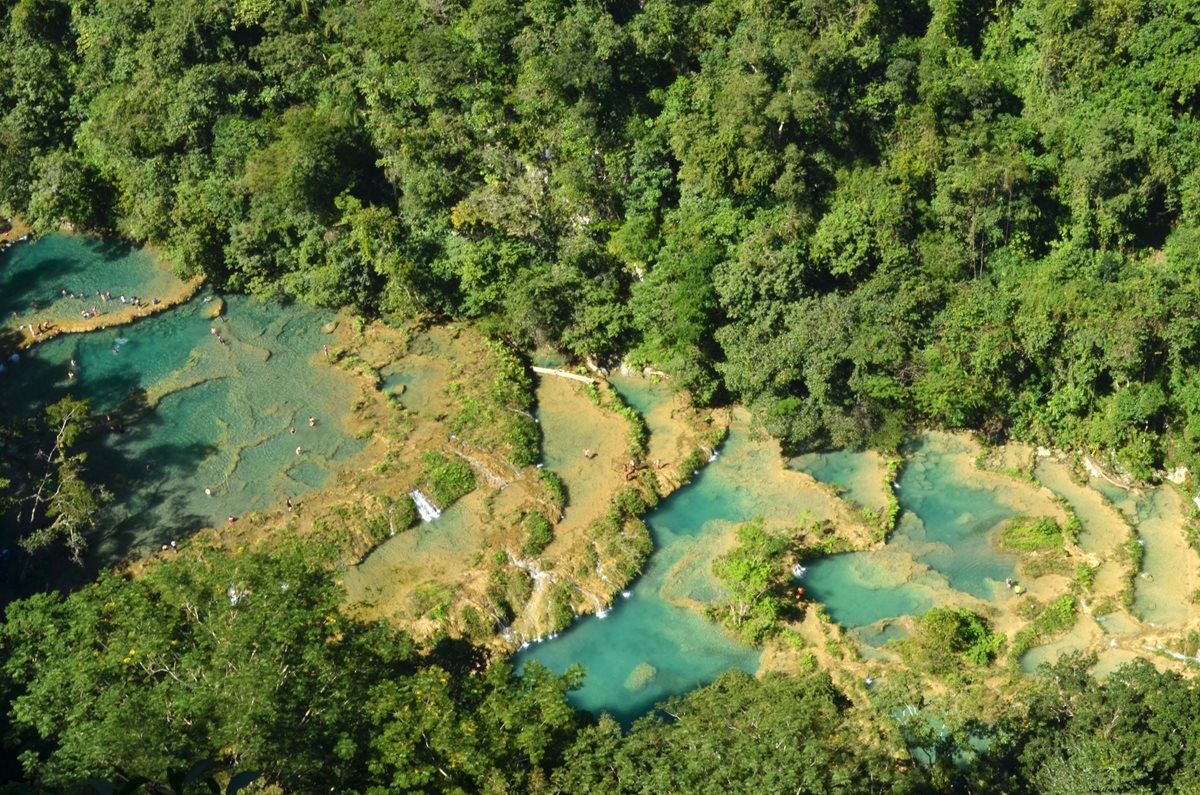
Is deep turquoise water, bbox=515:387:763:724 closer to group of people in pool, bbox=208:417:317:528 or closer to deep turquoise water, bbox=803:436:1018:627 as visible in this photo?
deep turquoise water, bbox=803:436:1018:627

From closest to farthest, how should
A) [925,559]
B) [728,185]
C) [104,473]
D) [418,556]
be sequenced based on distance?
1. [925,559]
2. [418,556]
3. [104,473]
4. [728,185]

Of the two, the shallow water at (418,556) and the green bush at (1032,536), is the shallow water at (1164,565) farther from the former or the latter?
the shallow water at (418,556)

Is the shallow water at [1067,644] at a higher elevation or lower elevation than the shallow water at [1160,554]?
lower

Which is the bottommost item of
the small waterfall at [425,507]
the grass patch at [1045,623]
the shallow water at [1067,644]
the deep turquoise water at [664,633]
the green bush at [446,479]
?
the shallow water at [1067,644]

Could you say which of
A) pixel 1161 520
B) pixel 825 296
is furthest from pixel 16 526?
pixel 1161 520

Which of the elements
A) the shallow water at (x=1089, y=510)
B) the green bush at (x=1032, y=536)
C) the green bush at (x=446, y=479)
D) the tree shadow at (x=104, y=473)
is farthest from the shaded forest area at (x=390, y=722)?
the green bush at (x=446, y=479)

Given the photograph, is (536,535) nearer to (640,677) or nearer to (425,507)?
(425,507)

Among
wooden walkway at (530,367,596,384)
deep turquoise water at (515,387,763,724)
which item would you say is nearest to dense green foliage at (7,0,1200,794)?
wooden walkway at (530,367,596,384)

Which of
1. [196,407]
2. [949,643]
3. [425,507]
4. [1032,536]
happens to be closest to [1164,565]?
[1032,536]
